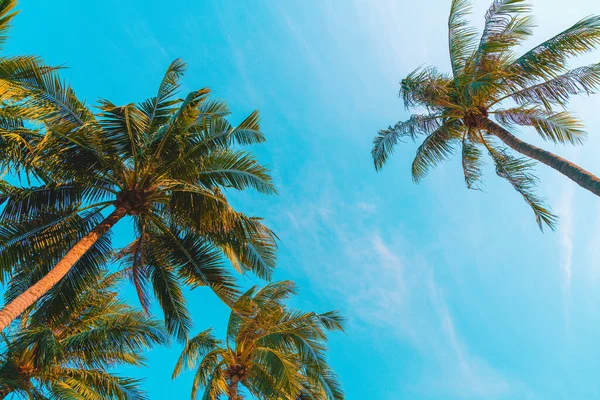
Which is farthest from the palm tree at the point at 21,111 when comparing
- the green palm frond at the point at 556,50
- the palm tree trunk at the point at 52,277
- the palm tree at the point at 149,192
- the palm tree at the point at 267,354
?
the green palm frond at the point at 556,50

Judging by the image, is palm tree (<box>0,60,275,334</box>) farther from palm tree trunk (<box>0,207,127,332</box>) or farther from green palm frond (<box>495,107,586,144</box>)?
green palm frond (<box>495,107,586,144</box>)

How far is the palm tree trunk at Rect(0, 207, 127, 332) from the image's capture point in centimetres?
718

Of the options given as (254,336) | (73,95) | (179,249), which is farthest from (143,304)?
(73,95)

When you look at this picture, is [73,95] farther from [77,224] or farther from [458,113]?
[458,113]

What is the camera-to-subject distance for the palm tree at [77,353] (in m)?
10.4

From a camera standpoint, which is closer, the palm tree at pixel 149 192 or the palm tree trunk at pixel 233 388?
the palm tree at pixel 149 192

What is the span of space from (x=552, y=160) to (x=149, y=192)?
9.73 metres

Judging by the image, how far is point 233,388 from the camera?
1406 centimetres

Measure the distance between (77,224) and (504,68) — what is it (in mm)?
11736

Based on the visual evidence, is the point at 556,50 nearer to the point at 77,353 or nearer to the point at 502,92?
the point at 502,92

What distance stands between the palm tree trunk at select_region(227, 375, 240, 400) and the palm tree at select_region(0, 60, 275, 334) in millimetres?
3686

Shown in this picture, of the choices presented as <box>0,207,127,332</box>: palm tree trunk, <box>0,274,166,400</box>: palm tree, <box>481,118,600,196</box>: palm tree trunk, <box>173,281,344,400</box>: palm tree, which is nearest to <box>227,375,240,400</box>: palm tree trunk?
<box>173,281,344,400</box>: palm tree

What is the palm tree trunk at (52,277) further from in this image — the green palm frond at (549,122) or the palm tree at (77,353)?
the green palm frond at (549,122)

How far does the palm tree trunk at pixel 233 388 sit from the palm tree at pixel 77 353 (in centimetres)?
301
